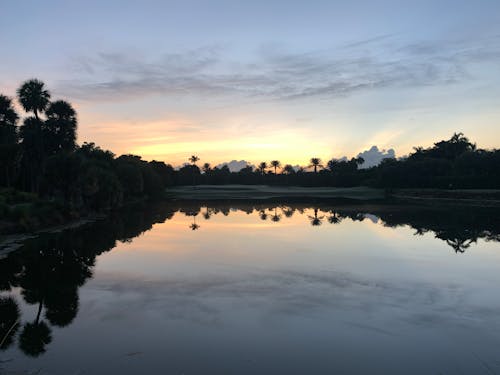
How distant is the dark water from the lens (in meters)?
10.4

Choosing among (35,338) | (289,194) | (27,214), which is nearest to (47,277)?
(35,338)

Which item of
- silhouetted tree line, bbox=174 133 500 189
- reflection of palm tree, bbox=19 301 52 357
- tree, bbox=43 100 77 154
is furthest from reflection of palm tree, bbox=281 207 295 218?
silhouetted tree line, bbox=174 133 500 189

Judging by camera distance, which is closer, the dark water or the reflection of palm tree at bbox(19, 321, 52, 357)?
the dark water

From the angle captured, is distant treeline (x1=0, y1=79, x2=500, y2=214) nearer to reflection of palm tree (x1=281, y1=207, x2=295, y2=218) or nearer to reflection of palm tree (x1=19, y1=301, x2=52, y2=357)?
reflection of palm tree (x1=281, y1=207, x2=295, y2=218)

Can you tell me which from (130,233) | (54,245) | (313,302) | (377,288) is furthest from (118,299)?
(130,233)

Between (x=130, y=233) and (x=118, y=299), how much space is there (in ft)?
64.7

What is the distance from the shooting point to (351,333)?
12.0 metres

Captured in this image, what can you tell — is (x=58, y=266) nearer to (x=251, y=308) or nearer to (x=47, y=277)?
(x=47, y=277)

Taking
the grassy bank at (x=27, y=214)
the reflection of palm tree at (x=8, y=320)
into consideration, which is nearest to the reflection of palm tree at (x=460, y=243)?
the reflection of palm tree at (x=8, y=320)

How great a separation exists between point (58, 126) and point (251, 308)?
155 ft

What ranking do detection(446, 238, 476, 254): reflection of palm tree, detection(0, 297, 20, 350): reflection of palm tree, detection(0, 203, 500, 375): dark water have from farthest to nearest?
detection(446, 238, 476, 254): reflection of palm tree, detection(0, 297, 20, 350): reflection of palm tree, detection(0, 203, 500, 375): dark water

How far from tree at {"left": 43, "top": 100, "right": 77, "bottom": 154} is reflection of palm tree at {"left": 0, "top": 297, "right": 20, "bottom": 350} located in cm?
4137

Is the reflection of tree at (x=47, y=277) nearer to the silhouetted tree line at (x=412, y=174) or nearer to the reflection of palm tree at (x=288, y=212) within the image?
the reflection of palm tree at (x=288, y=212)

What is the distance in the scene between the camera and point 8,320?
44.0ft
